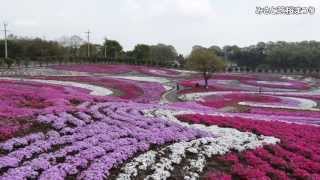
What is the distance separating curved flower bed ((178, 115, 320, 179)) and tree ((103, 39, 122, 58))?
143 m

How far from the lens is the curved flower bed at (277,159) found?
15008 millimetres

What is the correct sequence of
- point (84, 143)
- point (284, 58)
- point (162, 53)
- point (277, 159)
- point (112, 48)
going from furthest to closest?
point (162, 53)
point (284, 58)
point (112, 48)
point (277, 159)
point (84, 143)

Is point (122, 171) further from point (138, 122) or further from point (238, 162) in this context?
point (138, 122)

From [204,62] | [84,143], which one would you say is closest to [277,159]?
[84,143]

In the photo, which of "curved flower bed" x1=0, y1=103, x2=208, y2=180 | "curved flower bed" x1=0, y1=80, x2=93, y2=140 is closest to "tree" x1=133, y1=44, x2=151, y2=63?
"curved flower bed" x1=0, y1=80, x2=93, y2=140

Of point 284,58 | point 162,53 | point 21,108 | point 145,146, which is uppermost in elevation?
point 162,53

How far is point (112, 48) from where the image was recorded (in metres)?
164

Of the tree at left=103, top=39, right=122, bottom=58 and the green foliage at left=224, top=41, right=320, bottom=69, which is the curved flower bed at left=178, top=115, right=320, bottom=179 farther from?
the green foliage at left=224, top=41, right=320, bottom=69

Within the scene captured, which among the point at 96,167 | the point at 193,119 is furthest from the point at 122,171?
the point at 193,119

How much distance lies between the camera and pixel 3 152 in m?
14.9

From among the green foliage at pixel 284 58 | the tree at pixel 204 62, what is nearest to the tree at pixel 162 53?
the green foliage at pixel 284 58

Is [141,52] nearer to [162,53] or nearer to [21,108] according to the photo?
[162,53]

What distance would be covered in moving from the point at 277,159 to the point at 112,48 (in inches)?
5875

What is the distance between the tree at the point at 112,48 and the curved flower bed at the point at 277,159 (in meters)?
143
